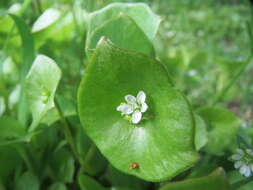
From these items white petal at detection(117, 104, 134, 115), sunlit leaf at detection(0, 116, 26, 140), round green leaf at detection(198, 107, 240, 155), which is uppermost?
white petal at detection(117, 104, 134, 115)

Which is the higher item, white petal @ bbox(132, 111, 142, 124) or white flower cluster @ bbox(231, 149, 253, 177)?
white petal @ bbox(132, 111, 142, 124)

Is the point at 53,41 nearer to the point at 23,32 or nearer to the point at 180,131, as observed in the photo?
the point at 23,32

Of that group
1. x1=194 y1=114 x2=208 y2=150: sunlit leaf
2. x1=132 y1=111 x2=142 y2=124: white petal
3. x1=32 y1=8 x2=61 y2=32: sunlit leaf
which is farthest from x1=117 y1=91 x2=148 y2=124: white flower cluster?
x1=32 y1=8 x2=61 y2=32: sunlit leaf

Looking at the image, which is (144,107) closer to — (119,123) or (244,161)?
(119,123)

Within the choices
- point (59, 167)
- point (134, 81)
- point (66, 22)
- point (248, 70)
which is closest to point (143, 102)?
point (134, 81)

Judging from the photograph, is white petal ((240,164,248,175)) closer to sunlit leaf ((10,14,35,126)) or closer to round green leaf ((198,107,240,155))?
round green leaf ((198,107,240,155))
